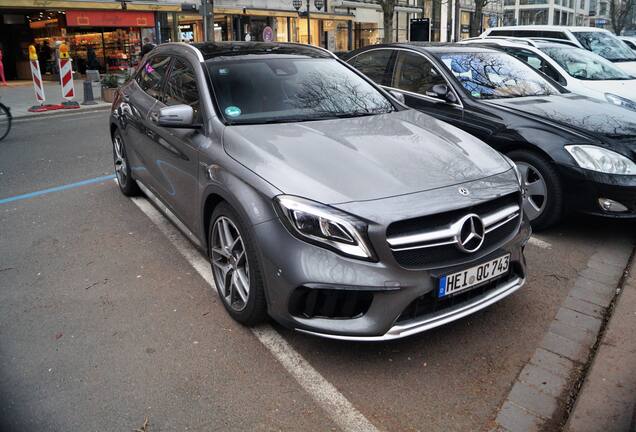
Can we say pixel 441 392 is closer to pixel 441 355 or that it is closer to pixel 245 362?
pixel 441 355

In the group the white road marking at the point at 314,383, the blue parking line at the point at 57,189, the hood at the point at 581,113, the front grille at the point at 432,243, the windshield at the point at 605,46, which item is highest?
the windshield at the point at 605,46

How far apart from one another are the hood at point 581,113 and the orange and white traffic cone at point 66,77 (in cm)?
1224

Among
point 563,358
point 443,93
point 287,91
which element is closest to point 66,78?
point 443,93

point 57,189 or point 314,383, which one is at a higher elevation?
point 57,189

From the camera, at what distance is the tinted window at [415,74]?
19.7 feet

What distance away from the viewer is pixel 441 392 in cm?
283

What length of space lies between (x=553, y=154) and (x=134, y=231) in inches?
150

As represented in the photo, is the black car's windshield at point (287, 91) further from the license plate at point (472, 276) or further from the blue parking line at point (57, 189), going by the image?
the blue parking line at point (57, 189)

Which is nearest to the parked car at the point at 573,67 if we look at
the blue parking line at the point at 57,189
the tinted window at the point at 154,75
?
the tinted window at the point at 154,75

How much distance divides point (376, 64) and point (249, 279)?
177 inches

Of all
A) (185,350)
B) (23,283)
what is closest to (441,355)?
(185,350)

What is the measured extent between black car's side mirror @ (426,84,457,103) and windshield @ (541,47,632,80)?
3905mm

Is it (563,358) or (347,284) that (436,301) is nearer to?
(347,284)

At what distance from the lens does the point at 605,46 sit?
41.1 feet
